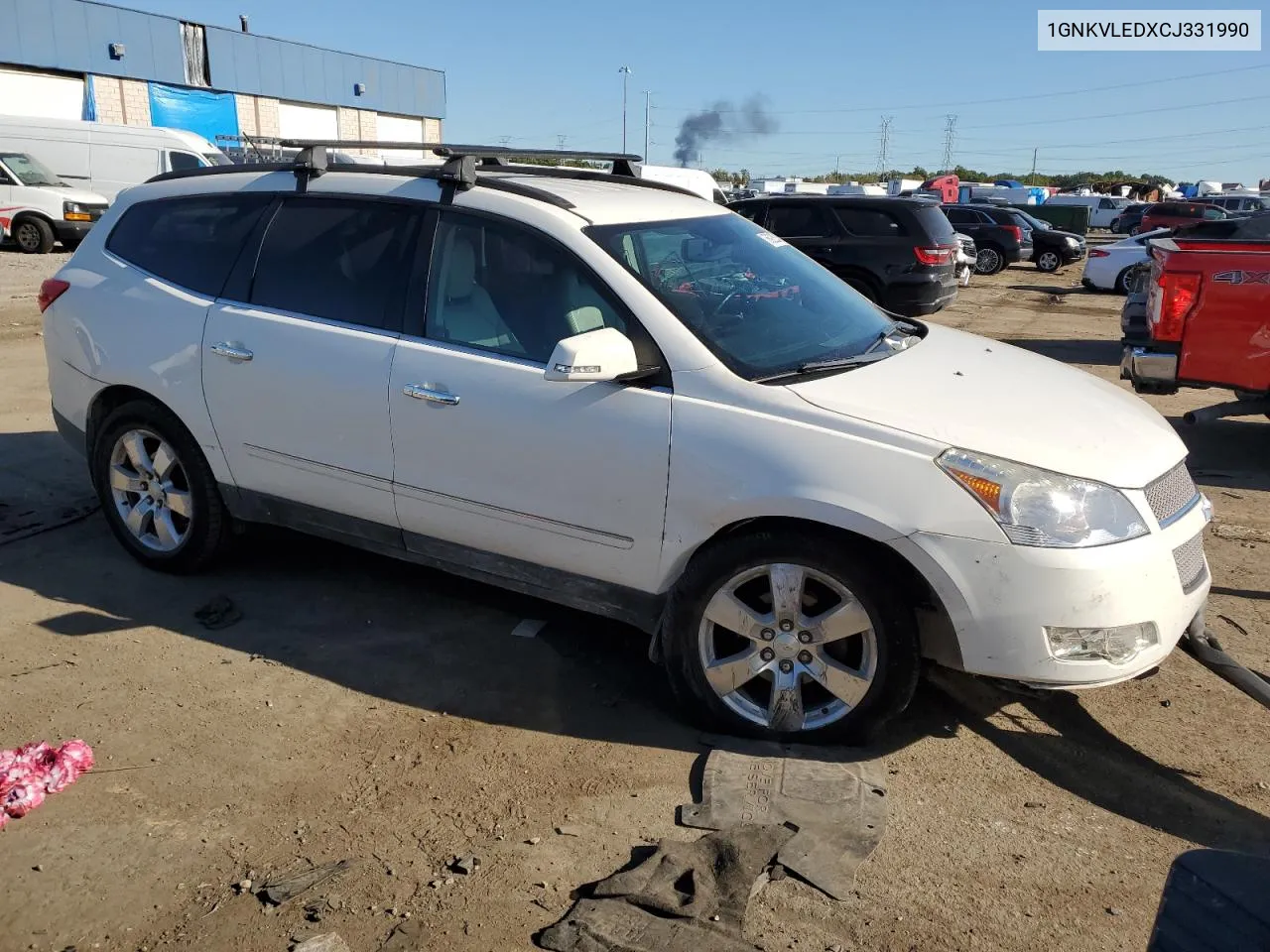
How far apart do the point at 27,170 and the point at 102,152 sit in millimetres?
2909

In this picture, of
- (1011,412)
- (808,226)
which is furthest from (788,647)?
(808,226)

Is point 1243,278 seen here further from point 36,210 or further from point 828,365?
point 36,210

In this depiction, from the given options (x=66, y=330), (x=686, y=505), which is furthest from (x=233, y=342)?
(x=686, y=505)

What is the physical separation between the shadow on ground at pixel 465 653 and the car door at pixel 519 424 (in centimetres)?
46

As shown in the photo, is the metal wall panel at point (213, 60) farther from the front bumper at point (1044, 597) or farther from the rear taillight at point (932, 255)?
the front bumper at point (1044, 597)

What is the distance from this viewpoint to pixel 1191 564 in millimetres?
3555

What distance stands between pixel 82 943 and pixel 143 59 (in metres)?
41.2

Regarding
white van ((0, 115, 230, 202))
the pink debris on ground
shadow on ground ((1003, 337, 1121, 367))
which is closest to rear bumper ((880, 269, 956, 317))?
shadow on ground ((1003, 337, 1121, 367))

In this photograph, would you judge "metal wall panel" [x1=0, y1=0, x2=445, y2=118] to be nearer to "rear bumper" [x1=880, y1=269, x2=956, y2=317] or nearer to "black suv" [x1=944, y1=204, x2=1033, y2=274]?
"black suv" [x1=944, y1=204, x2=1033, y2=274]

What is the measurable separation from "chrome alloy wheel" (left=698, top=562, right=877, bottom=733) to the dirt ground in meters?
0.27

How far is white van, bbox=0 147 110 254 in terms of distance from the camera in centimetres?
2003

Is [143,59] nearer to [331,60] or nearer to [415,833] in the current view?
[331,60]

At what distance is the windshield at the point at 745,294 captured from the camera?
3795 millimetres

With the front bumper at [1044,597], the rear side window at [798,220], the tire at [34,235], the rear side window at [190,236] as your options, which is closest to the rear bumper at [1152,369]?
the front bumper at [1044,597]
